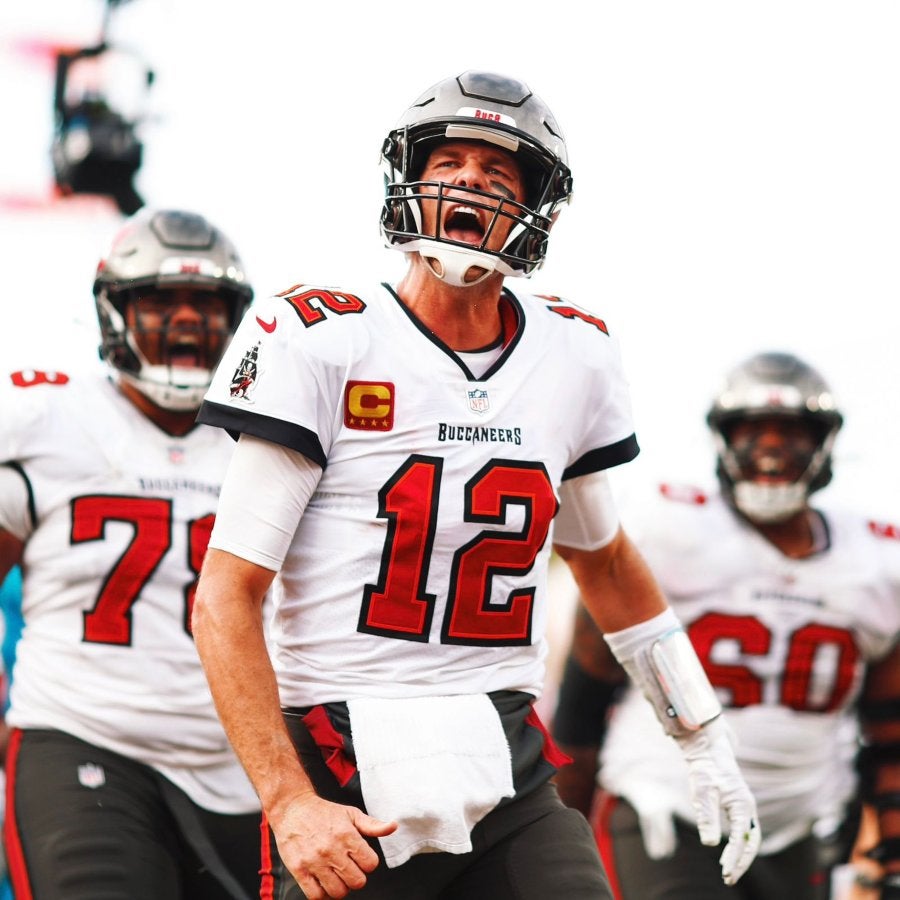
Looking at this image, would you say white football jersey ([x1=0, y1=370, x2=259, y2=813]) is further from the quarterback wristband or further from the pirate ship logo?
the pirate ship logo

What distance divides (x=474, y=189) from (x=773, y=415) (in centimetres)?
264

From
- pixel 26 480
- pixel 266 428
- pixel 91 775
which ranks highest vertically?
pixel 266 428

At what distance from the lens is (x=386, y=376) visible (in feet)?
9.93

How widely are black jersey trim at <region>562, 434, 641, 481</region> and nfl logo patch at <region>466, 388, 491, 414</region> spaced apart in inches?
13.0

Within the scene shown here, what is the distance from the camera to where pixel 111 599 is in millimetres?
4168

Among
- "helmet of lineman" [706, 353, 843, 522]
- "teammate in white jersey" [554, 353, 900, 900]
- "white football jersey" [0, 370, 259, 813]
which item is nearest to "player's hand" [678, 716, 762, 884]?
"white football jersey" [0, 370, 259, 813]

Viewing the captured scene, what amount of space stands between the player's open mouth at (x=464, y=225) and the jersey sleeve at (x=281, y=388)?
0.37 metres

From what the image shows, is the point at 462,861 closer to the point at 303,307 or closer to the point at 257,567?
the point at 257,567

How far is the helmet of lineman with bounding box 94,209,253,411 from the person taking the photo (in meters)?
4.55

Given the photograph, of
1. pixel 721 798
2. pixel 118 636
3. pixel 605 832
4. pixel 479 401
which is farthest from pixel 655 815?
pixel 479 401

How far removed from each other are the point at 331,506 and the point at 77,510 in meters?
1.38

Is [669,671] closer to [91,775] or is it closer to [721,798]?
[721,798]

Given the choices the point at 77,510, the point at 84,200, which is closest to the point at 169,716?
the point at 77,510

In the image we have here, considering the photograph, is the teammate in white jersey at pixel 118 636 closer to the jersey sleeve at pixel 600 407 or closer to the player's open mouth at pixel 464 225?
the jersey sleeve at pixel 600 407
